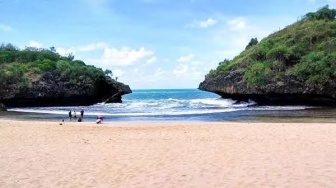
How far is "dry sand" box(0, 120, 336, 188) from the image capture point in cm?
927

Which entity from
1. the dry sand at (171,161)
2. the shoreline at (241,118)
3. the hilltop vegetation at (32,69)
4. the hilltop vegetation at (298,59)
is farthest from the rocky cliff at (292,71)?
the dry sand at (171,161)

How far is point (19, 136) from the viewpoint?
60.8 feet

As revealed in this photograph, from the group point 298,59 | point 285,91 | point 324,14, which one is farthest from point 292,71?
point 324,14

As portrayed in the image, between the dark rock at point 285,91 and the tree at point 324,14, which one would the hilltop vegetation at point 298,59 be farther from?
the tree at point 324,14

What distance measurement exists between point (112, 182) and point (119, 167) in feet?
5.64

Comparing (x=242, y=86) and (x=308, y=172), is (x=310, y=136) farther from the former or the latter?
(x=242, y=86)

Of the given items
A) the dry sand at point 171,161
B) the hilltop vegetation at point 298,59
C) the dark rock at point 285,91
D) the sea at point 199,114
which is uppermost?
the hilltop vegetation at point 298,59

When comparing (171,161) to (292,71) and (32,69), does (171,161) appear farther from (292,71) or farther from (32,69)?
(32,69)

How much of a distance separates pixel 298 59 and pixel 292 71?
304 cm

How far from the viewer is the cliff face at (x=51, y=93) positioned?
53062mm

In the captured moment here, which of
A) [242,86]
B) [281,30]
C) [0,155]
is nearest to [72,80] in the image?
[242,86]

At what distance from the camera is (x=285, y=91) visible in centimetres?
4750

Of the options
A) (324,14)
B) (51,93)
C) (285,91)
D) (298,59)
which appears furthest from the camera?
(324,14)

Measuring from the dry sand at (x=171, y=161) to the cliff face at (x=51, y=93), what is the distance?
37838 mm
